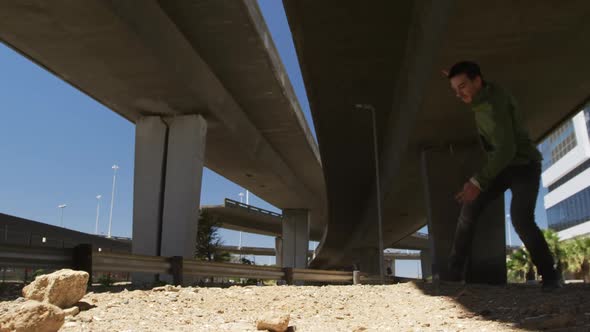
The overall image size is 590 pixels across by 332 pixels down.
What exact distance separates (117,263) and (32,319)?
228 inches

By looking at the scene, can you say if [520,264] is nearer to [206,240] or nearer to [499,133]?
[206,240]

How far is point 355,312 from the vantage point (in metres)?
5.35

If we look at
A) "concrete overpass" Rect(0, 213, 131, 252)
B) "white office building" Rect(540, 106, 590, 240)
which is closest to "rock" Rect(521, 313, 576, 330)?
"concrete overpass" Rect(0, 213, 131, 252)

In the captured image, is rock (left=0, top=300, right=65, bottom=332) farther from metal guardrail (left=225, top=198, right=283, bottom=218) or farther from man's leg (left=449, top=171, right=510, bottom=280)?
metal guardrail (left=225, top=198, right=283, bottom=218)

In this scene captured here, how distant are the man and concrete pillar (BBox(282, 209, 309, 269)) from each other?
43.7 m

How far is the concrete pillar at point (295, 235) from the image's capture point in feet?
158

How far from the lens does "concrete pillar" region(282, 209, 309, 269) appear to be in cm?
4828

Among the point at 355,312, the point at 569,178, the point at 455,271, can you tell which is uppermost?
the point at 569,178

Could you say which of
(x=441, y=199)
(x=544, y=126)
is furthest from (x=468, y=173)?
(x=544, y=126)

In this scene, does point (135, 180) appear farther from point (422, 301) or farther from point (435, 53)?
point (422, 301)

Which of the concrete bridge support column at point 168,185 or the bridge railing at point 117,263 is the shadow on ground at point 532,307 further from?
the concrete bridge support column at point 168,185

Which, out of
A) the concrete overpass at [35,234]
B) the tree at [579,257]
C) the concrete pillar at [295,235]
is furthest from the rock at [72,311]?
the tree at [579,257]

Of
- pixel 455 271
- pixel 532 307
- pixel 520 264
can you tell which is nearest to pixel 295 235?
pixel 520 264

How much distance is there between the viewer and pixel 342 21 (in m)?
11.2
